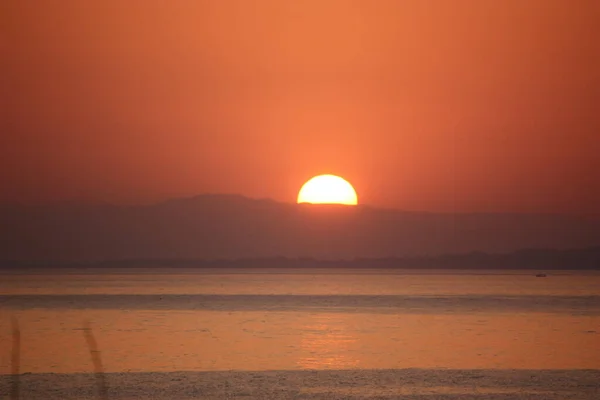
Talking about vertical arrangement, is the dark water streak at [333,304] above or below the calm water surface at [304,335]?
above

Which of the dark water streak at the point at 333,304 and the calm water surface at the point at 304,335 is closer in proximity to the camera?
the calm water surface at the point at 304,335

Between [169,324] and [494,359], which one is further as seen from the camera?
[169,324]

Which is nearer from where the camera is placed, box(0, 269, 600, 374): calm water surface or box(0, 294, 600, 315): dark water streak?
box(0, 269, 600, 374): calm water surface

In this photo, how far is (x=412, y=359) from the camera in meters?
19.8

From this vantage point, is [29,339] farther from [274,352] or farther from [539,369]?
[539,369]

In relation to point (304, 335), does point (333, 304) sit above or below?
above

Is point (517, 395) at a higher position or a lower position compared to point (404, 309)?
lower

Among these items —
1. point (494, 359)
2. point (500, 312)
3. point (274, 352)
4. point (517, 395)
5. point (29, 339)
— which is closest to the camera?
point (517, 395)

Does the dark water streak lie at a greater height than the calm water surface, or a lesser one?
greater

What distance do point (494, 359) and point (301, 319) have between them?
1175 cm

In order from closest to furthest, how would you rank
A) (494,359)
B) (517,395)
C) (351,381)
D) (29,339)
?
(517,395)
(351,381)
(494,359)
(29,339)

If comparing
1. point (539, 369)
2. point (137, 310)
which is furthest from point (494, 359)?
point (137, 310)

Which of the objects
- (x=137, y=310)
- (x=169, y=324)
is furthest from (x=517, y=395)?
(x=137, y=310)

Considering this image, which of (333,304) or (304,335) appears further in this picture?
(333,304)
